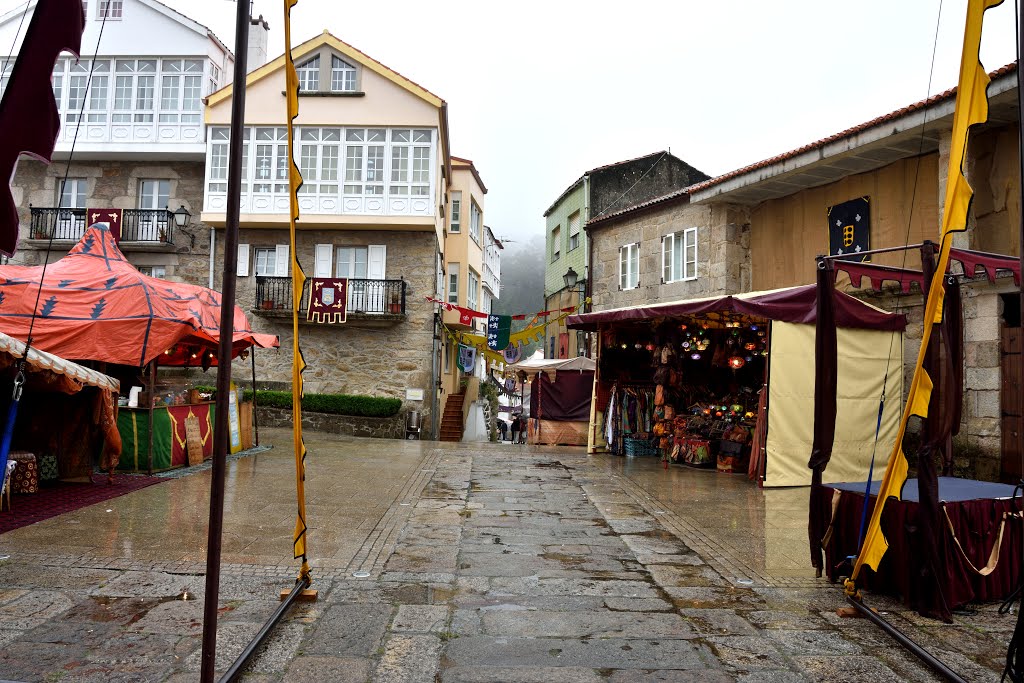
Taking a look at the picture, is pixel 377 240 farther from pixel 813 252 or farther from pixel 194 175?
pixel 813 252

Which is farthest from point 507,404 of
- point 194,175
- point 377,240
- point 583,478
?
point 583,478

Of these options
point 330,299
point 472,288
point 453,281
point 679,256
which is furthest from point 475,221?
point 679,256

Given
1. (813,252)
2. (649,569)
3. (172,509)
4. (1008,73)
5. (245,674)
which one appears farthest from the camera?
(813,252)

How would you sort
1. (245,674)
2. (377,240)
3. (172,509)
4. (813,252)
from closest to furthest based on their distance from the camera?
(245,674) → (172,509) → (813,252) → (377,240)

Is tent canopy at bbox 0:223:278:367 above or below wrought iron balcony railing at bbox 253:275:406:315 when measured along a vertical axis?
below

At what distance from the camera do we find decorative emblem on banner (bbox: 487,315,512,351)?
2236 centimetres

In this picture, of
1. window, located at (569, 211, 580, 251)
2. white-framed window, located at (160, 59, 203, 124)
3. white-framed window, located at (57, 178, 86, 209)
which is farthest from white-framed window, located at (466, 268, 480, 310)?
white-framed window, located at (57, 178, 86, 209)

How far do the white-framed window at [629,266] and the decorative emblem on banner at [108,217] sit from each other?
14697 mm

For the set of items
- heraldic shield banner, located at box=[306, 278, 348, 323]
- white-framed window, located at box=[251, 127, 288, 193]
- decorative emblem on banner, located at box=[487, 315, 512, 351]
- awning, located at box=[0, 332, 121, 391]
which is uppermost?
white-framed window, located at box=[251, 127, 288, 193]

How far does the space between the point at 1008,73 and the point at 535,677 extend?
397 inches

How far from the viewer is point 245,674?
3.63 m

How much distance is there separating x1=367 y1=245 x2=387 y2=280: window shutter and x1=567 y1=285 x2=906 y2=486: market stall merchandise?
9.56 meters

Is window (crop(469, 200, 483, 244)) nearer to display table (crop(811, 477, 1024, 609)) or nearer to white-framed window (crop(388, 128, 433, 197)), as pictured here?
white-framed window (crop(388, 128, 433, 197))

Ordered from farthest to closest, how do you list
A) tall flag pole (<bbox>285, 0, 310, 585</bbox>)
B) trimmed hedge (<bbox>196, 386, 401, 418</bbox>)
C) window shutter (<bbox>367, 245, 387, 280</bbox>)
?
window shutter (<bbox>367, 245, 387, 280</bbox>) < trimmed hedge (<bbox>196, 386, 401, 418</bbox>) < tall flag pole (<bbox>285, 0, 310, 585</bbox>)
